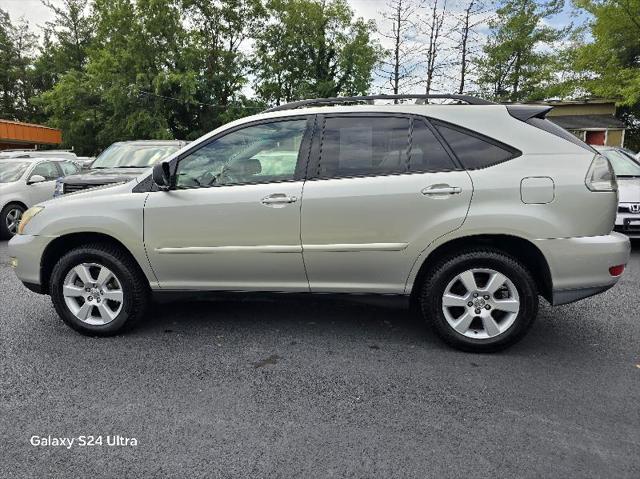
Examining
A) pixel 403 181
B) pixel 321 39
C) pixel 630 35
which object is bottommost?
pixel 403 181

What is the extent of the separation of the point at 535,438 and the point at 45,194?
9.83 metres

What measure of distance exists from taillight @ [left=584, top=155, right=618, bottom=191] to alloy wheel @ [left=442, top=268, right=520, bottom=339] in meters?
0.82

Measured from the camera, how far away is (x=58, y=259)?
384 centimetres

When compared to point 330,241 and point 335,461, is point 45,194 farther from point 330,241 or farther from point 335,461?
point 335,461

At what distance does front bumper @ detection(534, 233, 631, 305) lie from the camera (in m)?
3.06

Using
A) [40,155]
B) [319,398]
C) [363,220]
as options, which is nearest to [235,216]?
[363,220]

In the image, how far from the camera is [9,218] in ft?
28.6

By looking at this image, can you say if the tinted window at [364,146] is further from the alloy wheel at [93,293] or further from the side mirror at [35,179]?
the side mirror at [35,179]

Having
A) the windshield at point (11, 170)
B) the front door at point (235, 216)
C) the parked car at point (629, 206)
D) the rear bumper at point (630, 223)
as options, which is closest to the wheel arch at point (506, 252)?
the front door at point (235, 216)

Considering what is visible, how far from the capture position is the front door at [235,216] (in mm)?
3361

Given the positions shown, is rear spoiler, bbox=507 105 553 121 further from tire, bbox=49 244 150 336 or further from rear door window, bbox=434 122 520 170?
tire, bbox=49 244 150 336

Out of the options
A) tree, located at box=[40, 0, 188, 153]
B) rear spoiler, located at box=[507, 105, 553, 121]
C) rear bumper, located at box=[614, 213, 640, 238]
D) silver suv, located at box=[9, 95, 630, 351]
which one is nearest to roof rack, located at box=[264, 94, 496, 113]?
silver suv, located at box=[9, 95, 630, 351]

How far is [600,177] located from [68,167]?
11029 mm

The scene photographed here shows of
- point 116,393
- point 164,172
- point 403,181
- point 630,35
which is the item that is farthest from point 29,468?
point 630,35
